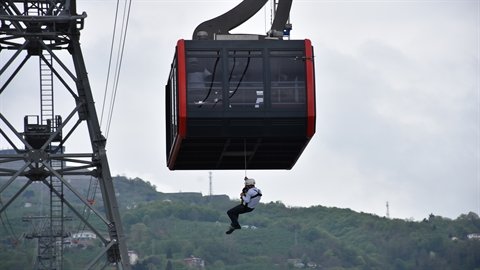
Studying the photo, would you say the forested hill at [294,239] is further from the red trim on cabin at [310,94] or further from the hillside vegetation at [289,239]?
the red trim on cabin at [310,94]

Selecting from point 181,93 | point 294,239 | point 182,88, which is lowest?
point 181,93

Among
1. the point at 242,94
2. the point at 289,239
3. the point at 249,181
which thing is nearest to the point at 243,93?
the point at 242,94

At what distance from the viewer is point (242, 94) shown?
38250 millimetres

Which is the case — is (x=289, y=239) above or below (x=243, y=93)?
above

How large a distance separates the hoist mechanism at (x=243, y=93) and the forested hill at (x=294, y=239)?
2978 inches

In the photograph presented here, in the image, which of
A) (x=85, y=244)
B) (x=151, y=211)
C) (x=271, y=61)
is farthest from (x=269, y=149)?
(x=151, y=211)

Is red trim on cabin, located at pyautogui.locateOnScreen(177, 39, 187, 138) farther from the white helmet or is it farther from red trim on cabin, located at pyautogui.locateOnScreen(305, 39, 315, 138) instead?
red trim on cabin, located at pyautogui.locateOnScreen(305, 39, 315, 138)

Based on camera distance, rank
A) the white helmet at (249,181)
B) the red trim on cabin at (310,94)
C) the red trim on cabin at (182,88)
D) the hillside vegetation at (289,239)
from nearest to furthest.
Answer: the white helmet at (249,181)
the red trim on cabin at (182,88)
the red trim on cabin at (310,94)
the hillside vegetation at (289,239)

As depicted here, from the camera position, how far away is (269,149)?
39688 mm

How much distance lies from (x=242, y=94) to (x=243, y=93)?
43mm

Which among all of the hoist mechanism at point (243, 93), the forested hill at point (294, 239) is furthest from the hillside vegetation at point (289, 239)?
the hoist mechanism at point (243, 93)

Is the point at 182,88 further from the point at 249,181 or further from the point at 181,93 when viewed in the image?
the point at 249,181

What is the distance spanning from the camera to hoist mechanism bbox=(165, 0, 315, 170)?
37906mm

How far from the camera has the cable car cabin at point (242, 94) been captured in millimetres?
37906
